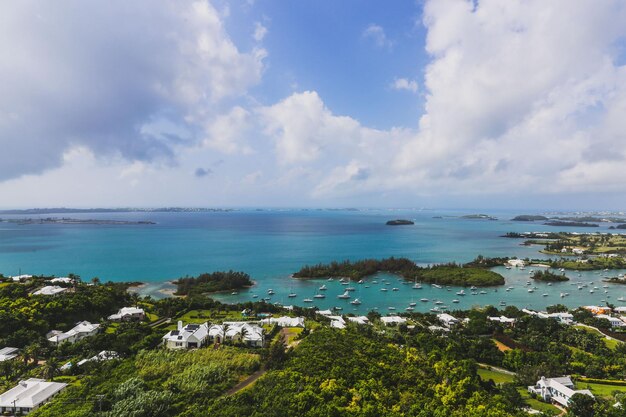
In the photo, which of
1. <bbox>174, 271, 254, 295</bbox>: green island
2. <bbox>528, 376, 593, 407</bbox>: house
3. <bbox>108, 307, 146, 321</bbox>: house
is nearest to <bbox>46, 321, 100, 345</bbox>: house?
<bbox>108, 307, 146, 321</bbox>: house

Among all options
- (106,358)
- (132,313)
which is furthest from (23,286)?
(106,358)

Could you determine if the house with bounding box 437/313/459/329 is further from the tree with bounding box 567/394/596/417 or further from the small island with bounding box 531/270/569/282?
the small island with bounding box 531/270/569/282

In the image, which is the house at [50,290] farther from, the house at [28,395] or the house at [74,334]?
the house at [28,395]

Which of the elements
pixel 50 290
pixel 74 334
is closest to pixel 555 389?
pixel 74 334

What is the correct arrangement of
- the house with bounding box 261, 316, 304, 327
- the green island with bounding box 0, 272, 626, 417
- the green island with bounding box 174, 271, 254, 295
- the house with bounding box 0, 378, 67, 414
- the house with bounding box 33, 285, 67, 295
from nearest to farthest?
the green island with bounding box 0, 272, 626, 417 → the house with bounding box 0, 378, 67, 414 → the house with bounding box 261, 316, 304, 327 → the house with bounding box 33, 285, 67, 295 → the green island with bounding box 174, 271, 254, 295

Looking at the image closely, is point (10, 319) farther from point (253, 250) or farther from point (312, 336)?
point (253, 250)

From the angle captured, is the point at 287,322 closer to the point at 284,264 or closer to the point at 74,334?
the point at 74,334
